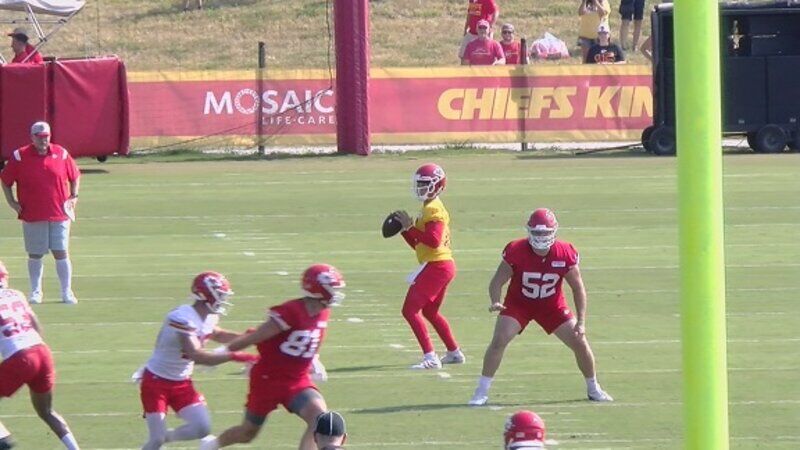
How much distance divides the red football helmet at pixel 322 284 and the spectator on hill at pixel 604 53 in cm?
2335

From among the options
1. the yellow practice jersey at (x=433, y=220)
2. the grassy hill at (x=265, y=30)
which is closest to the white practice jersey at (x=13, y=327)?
the yellow practice jersey at (x=433, y=220)

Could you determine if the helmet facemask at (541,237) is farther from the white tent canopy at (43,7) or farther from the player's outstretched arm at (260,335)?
the white tent canopy at (43,7)

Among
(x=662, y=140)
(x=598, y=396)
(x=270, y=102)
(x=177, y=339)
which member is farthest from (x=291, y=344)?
(x=270, y=102)

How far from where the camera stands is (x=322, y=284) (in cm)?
944

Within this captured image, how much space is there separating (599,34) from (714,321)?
97.7ft

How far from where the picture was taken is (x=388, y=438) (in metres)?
11.4

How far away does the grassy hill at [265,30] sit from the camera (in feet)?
139

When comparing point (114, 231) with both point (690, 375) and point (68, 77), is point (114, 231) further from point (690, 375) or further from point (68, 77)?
point (690, 375)

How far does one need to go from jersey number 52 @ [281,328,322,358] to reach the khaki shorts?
25.6 feet

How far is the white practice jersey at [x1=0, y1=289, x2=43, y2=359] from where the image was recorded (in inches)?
407

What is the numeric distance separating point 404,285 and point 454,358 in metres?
4.20

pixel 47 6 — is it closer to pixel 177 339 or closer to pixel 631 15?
pixel 631 15

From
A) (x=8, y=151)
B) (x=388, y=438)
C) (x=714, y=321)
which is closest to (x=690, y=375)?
(x=714, y=321)

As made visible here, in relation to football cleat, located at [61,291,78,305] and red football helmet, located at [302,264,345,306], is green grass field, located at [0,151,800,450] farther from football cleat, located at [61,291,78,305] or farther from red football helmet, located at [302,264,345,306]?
red football helmet, located at [302,264,345,306]
